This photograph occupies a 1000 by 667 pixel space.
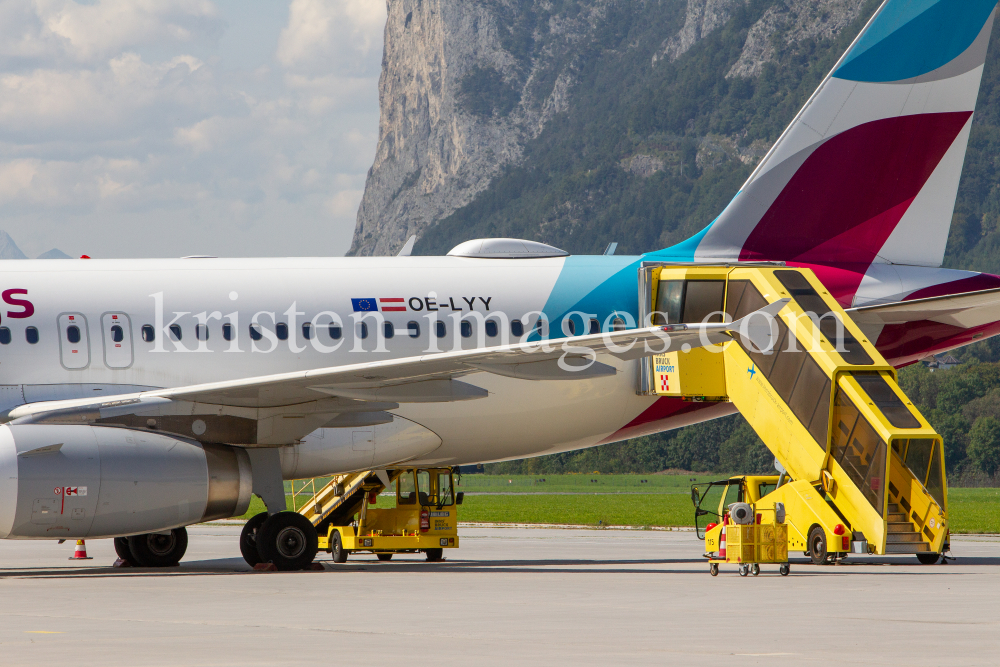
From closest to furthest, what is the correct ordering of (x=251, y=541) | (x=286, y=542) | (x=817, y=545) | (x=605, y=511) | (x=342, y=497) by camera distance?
(x=817, y=545) → (x=286, y=542) → (x=251, y=541) → (x=342, y=497) → (x=605, y=511)

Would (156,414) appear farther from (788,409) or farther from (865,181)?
(865,181)

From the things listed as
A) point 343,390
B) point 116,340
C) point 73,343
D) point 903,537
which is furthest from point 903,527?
point 73,343

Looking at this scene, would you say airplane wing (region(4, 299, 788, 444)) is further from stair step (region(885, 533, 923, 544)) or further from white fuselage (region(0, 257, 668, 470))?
stair step (region(885, 533, 923, 544))

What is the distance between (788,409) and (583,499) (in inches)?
1752

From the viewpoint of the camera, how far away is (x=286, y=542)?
58.6ft

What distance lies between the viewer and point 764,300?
62.3ft

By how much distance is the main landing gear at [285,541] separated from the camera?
1777cm

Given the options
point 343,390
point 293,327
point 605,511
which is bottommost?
point 605,511

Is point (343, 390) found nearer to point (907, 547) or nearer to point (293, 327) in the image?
point (293, 327)

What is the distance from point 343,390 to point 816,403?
21.5ft

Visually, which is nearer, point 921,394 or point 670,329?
point 670,329

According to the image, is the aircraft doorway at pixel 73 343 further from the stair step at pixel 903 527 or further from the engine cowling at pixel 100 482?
the stair step at pixel 903 527

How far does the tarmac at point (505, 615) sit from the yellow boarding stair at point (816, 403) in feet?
2.46

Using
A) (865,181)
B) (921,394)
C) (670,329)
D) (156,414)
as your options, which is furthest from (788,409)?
(921,394)
